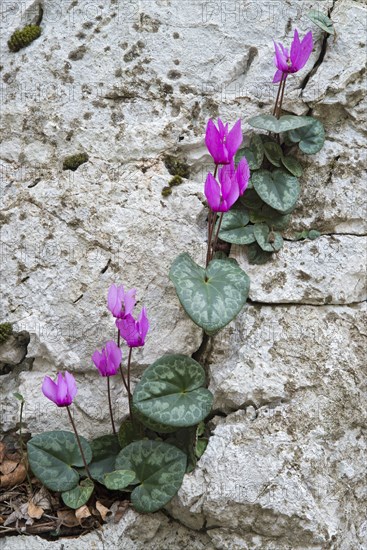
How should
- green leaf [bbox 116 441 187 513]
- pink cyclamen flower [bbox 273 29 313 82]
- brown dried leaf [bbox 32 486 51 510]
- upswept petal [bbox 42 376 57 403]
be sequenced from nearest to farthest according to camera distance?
upswept petal [bbox 42 376 57 403]
green leaf [bbox 116 441 187 513]
brown dried leaf [bbox 32 486 51 510]
pink cyclamen flower [bbox 273 29 313 82]

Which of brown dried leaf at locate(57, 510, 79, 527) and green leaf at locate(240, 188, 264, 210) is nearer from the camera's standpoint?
brown dried leaf at locate(57, 510, 79, 527)

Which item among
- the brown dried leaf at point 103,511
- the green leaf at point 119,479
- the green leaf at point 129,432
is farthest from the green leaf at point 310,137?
the brown dried leaf at point 103,511

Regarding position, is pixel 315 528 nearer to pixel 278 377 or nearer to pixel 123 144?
pixel 278 377

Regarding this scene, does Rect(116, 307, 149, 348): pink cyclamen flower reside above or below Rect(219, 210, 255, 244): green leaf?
below

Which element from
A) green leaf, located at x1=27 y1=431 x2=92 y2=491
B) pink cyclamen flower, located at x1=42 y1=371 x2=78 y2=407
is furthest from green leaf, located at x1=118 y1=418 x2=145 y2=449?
pink cyclamen flower, located at x1=42 y1=371 x2=78 y2=407

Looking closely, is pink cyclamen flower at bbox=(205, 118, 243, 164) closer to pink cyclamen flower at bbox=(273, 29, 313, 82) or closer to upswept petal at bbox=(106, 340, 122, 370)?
pink cyclamen flower at bbox=(273, 29, 313, 82)

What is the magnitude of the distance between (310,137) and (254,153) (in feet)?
0.71

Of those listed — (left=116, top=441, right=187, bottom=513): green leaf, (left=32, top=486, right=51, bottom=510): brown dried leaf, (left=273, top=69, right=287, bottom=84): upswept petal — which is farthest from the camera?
(left=273, top=69, right=287, bottom=84): upswept petal

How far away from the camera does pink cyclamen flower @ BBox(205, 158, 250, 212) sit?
1.98 metres

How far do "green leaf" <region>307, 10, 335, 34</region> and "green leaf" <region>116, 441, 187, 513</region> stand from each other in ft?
5.38

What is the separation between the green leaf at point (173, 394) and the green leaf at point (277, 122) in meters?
0.86

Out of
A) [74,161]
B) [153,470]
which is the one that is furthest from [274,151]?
[153,470]

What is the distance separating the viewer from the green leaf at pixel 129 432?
2.11 meters

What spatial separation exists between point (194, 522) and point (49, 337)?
782mm
